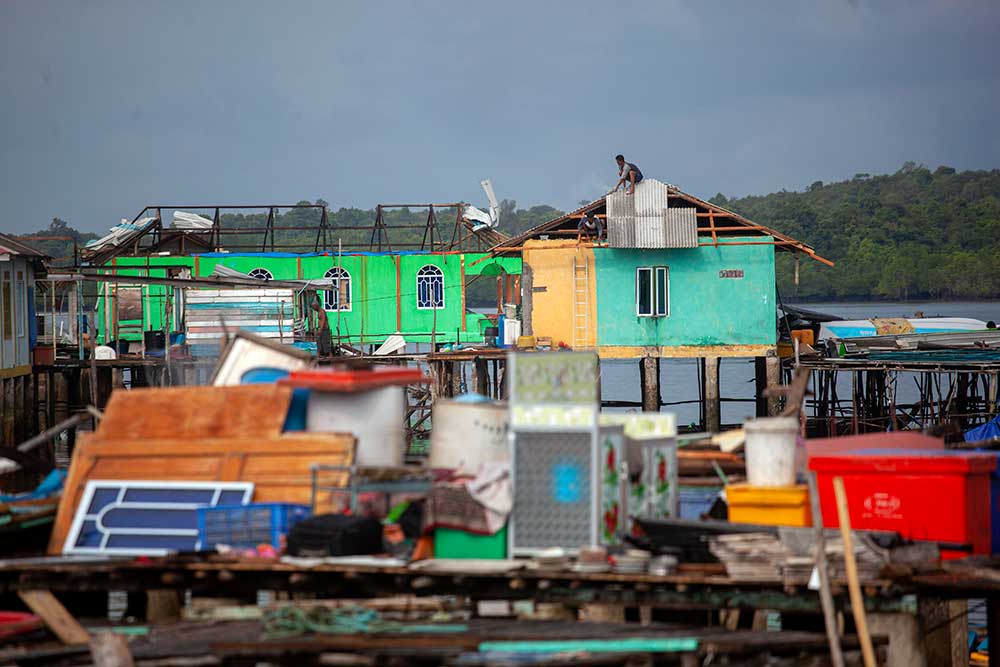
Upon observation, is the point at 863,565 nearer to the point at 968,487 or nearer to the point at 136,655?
the point at 968,487

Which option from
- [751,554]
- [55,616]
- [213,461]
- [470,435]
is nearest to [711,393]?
[470,435]

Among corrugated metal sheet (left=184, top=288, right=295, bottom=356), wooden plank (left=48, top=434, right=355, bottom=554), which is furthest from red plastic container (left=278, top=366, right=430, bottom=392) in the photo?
corrugated metal sheet (left=184, top=288, right=295, bottom=356)

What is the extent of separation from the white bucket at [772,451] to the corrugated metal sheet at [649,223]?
781 inches

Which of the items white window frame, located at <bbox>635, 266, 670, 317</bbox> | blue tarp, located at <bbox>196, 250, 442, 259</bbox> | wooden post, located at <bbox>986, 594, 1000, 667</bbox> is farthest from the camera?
blue tarp, located at <bbox>196, 250, 442, 259</bbox>

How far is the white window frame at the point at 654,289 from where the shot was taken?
115ft

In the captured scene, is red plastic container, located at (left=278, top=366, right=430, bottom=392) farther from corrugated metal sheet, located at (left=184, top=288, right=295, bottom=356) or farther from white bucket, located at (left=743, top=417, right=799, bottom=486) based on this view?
corrugated metal sheet, located at (left=184, top=288, right=295, bottom=356)

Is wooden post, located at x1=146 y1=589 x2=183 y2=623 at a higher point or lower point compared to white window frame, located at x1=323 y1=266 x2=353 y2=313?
lower

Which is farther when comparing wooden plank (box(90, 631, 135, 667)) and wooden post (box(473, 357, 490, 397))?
wooden post (box(473, 357, 490, 397))

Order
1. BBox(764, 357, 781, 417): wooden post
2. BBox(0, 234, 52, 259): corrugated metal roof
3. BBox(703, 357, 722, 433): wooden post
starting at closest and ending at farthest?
BBox(0, 234, 52, 259): corrugated metal roof → BBox(764, 357, 781, 417): wooden post → BBox(703, 357, 722, 433): wooden post

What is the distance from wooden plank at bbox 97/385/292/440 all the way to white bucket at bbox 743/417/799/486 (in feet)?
15.9

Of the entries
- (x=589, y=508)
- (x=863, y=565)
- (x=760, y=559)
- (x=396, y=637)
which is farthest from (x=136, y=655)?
(x=863, y=565)

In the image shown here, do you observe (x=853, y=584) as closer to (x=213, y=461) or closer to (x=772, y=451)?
(x=772, y=451)

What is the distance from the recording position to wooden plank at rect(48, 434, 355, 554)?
1433 centimetres

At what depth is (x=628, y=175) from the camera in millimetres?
34656
